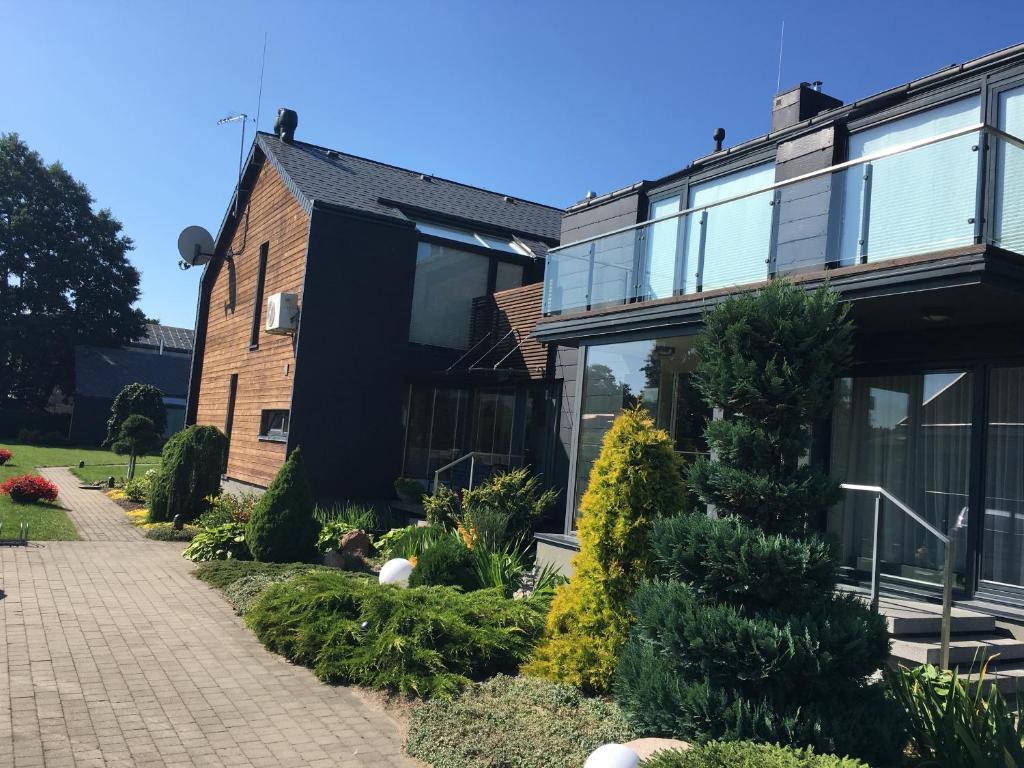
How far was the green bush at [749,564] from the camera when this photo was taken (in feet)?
16.2

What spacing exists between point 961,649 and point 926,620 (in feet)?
1.24

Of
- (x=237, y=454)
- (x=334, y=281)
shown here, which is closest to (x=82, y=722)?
(x=334, y=281)

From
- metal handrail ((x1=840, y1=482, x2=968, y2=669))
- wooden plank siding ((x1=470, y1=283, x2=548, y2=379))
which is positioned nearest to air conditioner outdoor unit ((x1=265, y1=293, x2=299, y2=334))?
wooden plank siding ((x1=470, y1=283, x2=548, y2=379))

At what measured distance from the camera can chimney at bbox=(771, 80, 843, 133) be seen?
11.9 meters

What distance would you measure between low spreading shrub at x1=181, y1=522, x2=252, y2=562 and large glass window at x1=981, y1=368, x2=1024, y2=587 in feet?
30.4

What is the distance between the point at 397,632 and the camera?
6.83 metres

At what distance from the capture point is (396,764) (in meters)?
5.07

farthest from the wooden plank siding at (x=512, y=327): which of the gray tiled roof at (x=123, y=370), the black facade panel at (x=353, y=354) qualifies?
the gray tiled roof at (x=123, y=370)

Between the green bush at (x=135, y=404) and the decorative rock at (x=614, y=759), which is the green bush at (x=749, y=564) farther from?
the green bush at (x=135, y=404)

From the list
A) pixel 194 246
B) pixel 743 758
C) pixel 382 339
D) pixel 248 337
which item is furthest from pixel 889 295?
pixel 194 246

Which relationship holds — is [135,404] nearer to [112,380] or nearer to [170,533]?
[170,533]

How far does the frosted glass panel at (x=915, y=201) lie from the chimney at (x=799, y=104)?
4.22 meters

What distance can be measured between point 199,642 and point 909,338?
7820 millimetres

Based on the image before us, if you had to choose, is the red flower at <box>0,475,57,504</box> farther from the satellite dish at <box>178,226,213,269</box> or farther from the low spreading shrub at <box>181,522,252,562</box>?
the satellite dish at <box>178,226,213,269</box>
